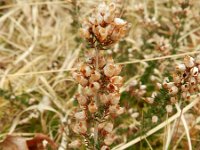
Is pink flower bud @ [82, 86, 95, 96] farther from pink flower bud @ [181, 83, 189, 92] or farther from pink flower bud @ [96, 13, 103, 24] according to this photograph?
pink flower bud @ [181, 83, 189, 92]

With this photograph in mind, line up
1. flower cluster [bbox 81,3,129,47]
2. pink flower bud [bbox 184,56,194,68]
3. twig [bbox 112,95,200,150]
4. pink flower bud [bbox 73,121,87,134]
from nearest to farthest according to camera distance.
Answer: flower cluster [bbox 81,3,129,47] → pink flower bud [bbox 73,121,87,134] → pink flower bud [bbox 184,56,194,68] → twig [bbox 112,95,200,150]

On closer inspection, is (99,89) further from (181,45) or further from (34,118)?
(181,45)

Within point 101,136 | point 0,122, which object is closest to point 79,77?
point 101,136

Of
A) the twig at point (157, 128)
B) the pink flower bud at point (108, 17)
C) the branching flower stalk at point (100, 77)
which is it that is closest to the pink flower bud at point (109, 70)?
the branching flower stalk at point (100, 77)

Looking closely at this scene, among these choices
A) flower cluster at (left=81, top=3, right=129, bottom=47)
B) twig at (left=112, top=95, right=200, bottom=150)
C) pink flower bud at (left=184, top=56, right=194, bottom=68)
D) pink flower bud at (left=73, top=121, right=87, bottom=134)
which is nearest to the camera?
Answer: flower cluster at (left=81, top=3, right=129, bottom=47)

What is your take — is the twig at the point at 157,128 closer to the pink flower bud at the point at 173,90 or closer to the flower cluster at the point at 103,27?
the pink flower bud at the point at 173,90

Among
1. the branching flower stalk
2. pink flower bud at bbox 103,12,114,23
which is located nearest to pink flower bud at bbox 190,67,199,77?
the branching flower stalk
